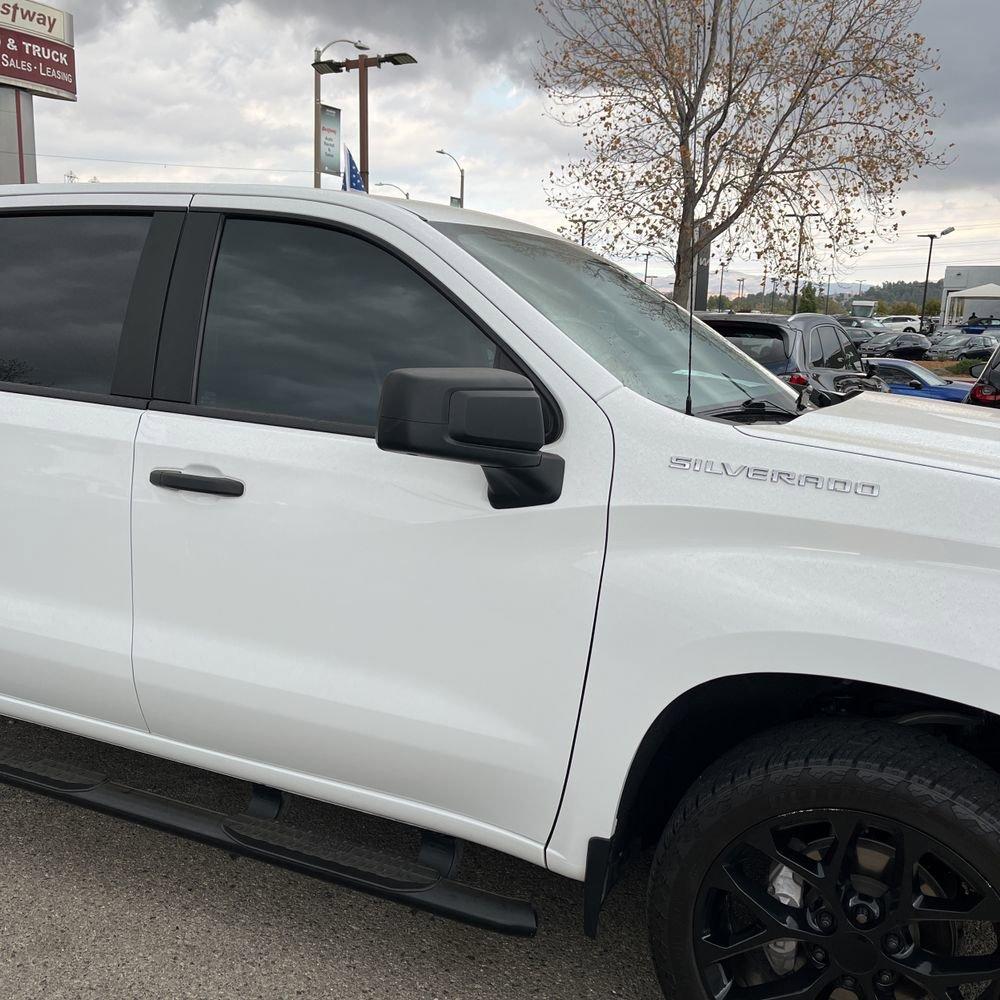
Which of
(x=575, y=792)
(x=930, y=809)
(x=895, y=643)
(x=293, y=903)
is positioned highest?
(x=895, y=643)

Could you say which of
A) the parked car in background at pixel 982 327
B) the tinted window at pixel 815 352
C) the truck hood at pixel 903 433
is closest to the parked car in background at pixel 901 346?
the parked car in background at pixel 982 327

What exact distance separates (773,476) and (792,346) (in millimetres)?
6985

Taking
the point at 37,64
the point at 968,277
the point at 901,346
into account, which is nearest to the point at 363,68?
the point at 37,64

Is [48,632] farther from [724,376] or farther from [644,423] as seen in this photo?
[724,376]

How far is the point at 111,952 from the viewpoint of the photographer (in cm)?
249

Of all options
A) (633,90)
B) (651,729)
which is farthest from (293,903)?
(633,90)

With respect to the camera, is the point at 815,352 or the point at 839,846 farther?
the point at 815,352

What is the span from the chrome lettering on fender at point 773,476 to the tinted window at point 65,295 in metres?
1.52

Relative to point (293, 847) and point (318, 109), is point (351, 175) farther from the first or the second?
point (293, 847)

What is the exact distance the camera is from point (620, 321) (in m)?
2.55

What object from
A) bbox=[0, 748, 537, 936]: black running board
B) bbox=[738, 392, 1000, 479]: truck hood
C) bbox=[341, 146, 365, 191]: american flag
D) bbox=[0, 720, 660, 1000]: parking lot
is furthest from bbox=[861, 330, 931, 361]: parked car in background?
bbox=[0, 748, 537, 936]: black running board

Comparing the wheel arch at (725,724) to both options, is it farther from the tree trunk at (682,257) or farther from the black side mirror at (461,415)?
the tree trunk at (682,257)

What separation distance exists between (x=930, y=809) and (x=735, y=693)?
1.41ft

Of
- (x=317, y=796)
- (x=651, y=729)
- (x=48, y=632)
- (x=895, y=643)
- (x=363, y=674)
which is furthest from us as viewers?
(x=48, y=632)
